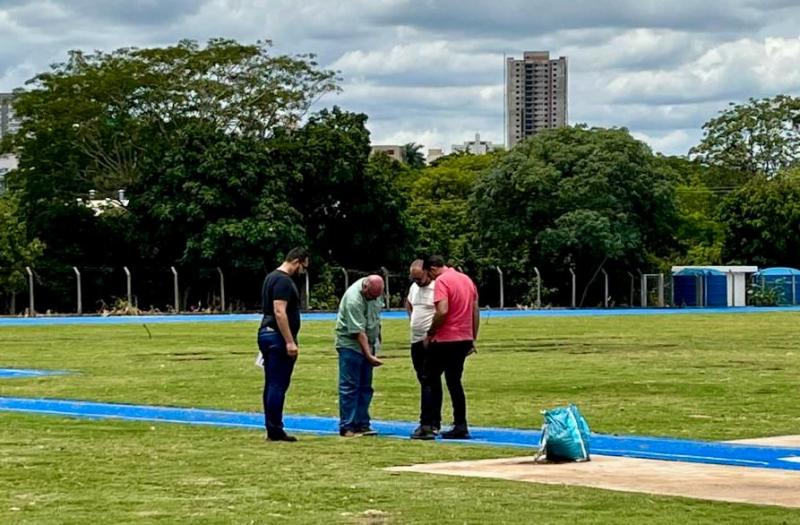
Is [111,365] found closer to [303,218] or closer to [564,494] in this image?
[564,494]

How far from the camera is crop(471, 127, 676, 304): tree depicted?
67.9 meters

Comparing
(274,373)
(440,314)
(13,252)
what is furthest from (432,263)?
(13,252)

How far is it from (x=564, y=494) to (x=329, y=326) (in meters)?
34.8

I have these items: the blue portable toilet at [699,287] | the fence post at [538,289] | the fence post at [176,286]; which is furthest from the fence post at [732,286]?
the fence post at [176,286]

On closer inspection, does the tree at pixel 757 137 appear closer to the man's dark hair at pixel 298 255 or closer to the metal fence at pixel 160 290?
the metal fence at pixel 160 290

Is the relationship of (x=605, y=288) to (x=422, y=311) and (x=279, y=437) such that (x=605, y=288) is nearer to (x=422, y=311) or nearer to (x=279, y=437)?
(x=422, y=311)

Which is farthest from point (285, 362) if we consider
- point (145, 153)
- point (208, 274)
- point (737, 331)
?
point (145, 153)

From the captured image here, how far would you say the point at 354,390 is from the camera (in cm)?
1623

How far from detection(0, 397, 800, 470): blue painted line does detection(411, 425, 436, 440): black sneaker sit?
0.20 meters

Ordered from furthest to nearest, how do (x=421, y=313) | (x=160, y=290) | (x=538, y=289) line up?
1. (x=538, y=289)
2. (x=160, y=290)
3. (x=421, y=313)

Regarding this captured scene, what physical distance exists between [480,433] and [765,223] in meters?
65.9

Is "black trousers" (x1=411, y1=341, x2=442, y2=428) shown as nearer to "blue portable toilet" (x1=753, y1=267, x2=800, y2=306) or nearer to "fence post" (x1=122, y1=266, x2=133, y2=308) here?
"fence post" (x1=122, y1=266, x2=133, y2=308)

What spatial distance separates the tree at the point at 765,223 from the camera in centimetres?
7919

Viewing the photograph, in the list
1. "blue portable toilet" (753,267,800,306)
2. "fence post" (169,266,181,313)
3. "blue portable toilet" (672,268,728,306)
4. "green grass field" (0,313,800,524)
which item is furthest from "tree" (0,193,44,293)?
"blue portable toilet" (753,267,800,306)
